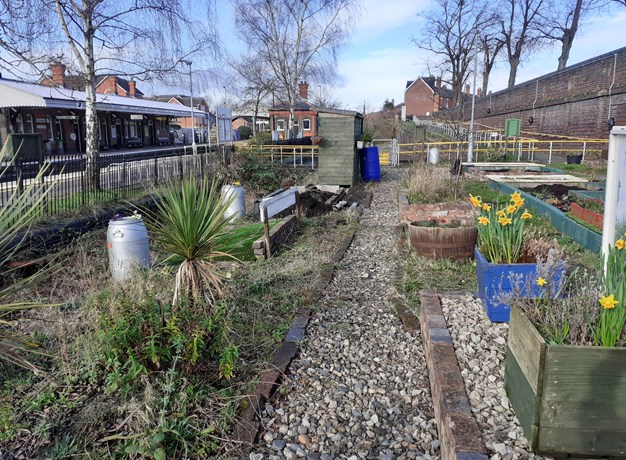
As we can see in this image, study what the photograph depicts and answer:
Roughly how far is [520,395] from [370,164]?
14.5 meters

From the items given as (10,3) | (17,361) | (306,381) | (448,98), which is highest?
(448,98)

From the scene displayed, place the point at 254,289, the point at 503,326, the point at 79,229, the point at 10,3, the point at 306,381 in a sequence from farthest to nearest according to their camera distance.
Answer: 1. the point at 79,229
2. the point at 10,3
3. the point at 254,289
4. the point at 503,326
5. the point at 306,381

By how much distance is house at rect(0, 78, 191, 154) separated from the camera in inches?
976

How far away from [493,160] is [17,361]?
20.6 metres

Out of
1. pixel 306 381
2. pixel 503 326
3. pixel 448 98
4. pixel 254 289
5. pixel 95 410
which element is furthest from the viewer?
pixel 448 98

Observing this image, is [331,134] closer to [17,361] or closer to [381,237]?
[381,237]

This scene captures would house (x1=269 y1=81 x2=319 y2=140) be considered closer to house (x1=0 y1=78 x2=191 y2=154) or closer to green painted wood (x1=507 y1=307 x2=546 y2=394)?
house (x1=0 y1=78 x2=191 y2=154)

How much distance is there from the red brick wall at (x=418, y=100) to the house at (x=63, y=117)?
166ft

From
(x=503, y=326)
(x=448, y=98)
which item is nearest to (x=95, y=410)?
(x=503, y=326)

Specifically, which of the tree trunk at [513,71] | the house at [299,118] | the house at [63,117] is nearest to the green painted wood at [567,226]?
the house at [63,117]

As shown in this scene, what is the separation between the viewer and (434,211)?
8.52m

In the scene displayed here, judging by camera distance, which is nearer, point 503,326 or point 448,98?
point 503,326

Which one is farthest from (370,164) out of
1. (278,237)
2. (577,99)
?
(577,99)

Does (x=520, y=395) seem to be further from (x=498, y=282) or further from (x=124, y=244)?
(x=124, y=244)
